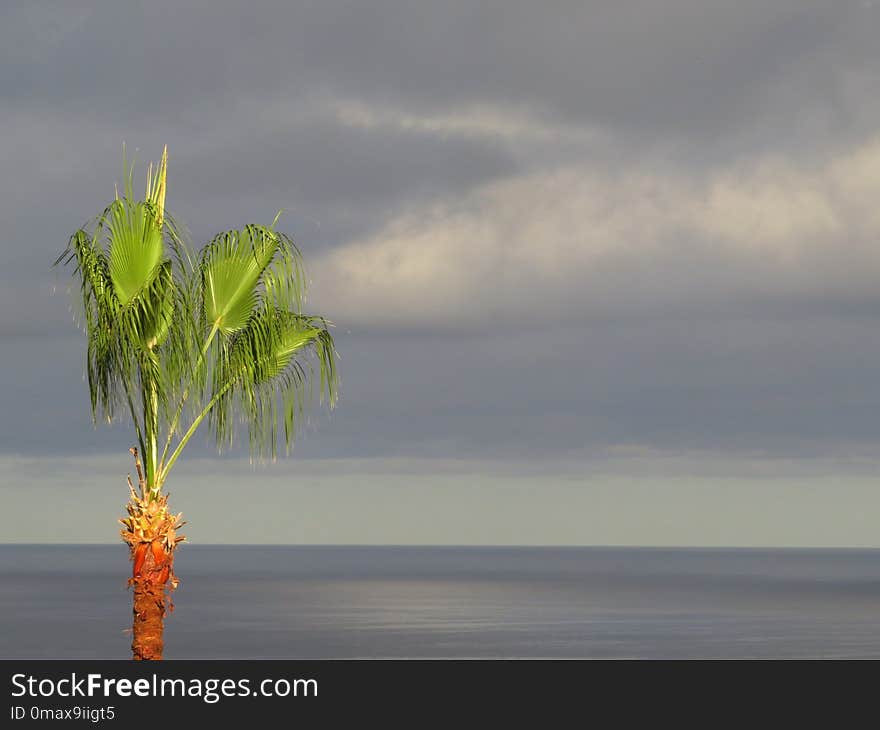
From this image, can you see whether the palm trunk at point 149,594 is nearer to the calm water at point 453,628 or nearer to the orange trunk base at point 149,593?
the orange trunk base at point 149,593

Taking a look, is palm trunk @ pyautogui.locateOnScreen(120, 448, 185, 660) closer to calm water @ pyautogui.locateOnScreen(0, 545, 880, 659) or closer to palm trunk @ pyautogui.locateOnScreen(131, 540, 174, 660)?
palm trunk @ pyautogui.locateOnScreen(131, 540, 174, 660)

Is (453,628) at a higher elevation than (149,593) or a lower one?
higher

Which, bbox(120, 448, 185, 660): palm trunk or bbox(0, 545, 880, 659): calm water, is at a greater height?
bbox(0, 545, 880, 659): calm water

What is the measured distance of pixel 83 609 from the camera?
171250 mm

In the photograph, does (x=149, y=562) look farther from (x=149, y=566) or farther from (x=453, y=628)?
(x=453, y=628)

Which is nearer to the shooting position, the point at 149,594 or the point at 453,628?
the point at 149,594

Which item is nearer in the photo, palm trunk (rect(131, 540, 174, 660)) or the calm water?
palm trunk (rect(131, 540, 174, 660))

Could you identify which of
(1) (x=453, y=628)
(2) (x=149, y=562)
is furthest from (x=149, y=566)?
(1) (x=453, y=628)

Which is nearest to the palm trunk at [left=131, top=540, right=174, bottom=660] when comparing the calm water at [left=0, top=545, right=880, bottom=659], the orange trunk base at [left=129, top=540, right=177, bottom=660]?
the orange trunk base at [left=129, top=540, right=177, bottom=660]

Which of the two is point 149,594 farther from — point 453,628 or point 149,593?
point 453,628

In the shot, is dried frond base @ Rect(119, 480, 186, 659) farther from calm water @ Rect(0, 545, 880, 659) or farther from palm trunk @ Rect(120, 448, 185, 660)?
calm water @ Rect(0, 545, 880, 659)

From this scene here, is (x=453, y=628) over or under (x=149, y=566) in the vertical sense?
over
